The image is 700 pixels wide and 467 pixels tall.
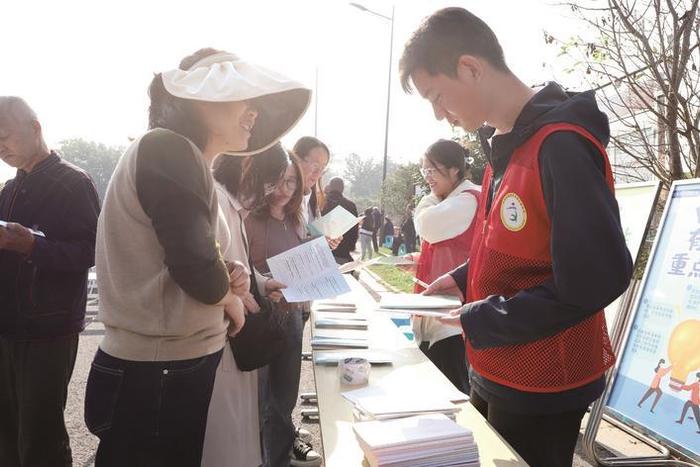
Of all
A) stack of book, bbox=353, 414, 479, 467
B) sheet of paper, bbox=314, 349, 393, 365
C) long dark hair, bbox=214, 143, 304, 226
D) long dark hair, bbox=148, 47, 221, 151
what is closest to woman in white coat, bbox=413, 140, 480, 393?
sheet of paper, bbox=314, 349, 393, 365

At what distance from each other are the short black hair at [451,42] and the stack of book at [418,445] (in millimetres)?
857

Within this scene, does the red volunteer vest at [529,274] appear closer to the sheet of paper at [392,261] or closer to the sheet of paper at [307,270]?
the sheet of paper at [307,270]

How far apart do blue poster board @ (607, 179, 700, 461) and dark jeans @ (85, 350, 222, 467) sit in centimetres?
197

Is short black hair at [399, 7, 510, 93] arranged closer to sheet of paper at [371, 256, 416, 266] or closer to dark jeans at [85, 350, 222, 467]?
dark jeans at [85, 350, 222, 467]

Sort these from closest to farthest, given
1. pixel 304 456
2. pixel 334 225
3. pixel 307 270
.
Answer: pixel 307 270
pixel 304 456
pixel 334 225

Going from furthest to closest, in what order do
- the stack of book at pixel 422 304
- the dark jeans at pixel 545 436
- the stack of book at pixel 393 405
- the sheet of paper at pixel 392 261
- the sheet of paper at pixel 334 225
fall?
the sheet of paper at pixel 334 225 < the sheet of paper at pixel 392 261 < the stack of book at pixel 422 304 < the stack of book at pixel 393 405 < the dark jeans at pixel 545 436

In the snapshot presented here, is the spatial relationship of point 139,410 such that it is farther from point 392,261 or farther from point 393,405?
point 392,261

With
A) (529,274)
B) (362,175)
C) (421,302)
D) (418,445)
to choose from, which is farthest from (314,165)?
(362,175)

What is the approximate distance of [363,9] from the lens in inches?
642

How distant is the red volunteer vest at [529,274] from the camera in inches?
48.3

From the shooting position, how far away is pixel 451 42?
1328mm

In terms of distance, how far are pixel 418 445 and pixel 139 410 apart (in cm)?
71

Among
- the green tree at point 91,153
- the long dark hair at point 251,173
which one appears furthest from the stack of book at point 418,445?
the green tree at point 91,153

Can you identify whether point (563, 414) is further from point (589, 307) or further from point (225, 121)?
point (225, 121)
